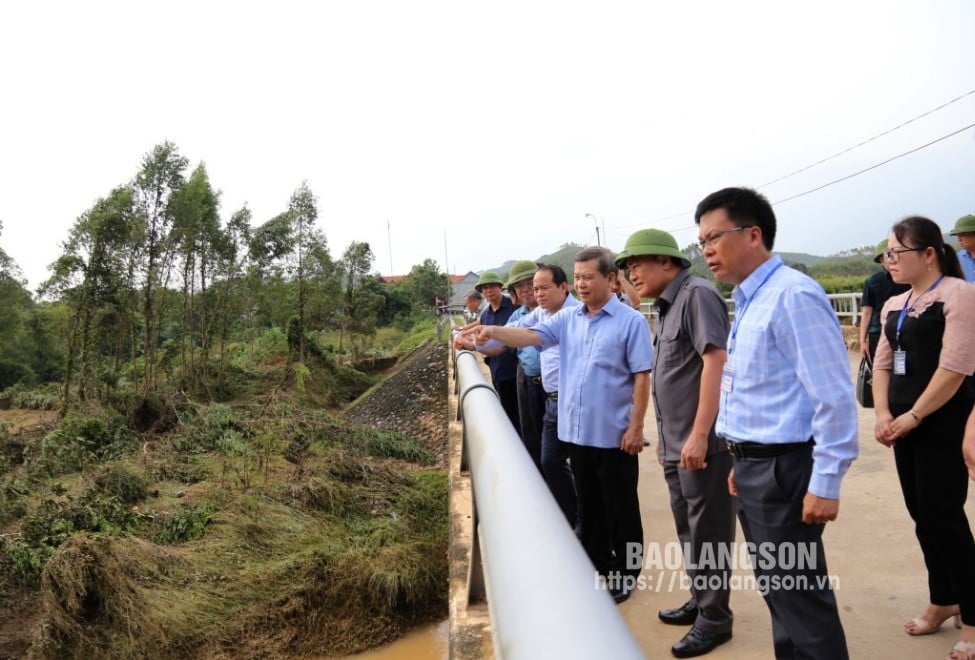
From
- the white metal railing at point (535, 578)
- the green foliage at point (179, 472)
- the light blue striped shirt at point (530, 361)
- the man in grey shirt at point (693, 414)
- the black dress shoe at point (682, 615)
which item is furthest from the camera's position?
the green foliage at point (179, 472)

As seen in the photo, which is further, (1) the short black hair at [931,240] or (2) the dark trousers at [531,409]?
(2) the dark trousers at [531,409]

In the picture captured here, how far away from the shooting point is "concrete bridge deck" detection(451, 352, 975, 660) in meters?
2.27

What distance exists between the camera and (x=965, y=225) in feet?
10.0

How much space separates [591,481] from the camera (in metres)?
2.82

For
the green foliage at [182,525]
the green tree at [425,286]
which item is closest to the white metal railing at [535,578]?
the green foliage at [182,525]

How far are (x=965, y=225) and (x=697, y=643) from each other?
89.7 inches

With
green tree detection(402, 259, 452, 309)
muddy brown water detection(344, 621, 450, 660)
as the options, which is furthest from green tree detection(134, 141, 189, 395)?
green tree detection(402, 259, 452, 309)

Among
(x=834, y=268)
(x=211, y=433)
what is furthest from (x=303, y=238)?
(x=834, y=268)

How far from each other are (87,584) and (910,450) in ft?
17.0

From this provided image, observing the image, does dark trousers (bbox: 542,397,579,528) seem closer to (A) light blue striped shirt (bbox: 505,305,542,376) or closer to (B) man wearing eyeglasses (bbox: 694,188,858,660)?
(A) light blue striped shirt (bbox: 505,305,542,376)

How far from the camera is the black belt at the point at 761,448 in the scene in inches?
67.6

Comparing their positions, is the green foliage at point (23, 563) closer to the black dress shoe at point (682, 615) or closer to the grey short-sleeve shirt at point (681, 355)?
the black dress shoe at point (682, 615)

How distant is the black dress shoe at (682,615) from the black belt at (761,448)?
98cm

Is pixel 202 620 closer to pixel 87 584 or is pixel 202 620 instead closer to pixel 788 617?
pixel 87 584
